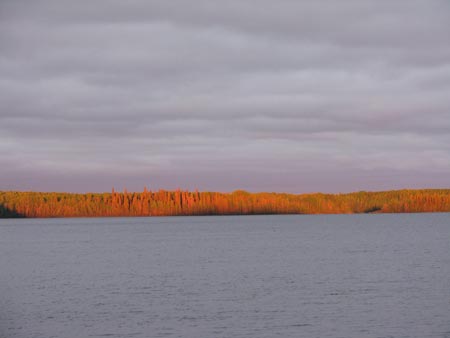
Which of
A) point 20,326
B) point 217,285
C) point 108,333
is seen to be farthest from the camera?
point 217,285

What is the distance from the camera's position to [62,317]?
143ft

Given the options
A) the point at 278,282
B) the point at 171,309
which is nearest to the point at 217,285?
the point at 278,282

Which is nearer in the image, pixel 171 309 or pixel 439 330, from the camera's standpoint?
pixel 439 330

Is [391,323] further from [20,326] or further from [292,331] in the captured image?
[20,326]

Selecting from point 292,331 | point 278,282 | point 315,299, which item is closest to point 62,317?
point 292,331

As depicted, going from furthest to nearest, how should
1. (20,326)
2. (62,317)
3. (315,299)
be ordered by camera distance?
1. (315,299)
2. (62,317)
3. (20,326)

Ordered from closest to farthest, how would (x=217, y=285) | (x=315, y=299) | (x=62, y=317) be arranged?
1. (x=62, y=317)
2. (x=315, y=299)
3. (x=217, y=285)

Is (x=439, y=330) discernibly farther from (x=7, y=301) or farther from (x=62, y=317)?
(x=7, y=301)

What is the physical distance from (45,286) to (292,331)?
96.0 ft

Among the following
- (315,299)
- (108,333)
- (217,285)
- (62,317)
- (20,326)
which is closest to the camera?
(108,333)

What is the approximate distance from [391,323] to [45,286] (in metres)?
32.5

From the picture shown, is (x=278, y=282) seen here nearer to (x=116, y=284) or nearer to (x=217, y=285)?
(x=217, y=285)

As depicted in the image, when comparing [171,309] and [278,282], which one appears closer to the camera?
[171,309]

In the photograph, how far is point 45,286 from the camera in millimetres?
60219
